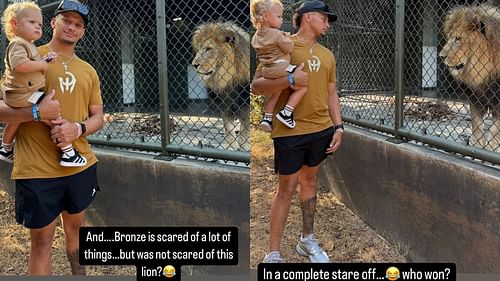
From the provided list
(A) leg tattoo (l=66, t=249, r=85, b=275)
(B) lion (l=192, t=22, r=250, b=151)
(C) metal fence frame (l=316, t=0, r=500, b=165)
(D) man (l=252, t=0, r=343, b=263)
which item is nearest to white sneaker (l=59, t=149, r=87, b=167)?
(A) leg tattoo (l=66, t=249, r=85, b=275)

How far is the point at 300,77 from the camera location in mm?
2004

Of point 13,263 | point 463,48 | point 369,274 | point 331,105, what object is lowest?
point 13,263

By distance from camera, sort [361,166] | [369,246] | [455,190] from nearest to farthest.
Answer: [455,190] → [369,246] → [361,166]

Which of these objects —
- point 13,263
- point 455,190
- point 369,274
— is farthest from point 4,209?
point 455,190

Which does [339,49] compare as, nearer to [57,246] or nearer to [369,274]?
[369,274]

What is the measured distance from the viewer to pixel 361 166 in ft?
10.1

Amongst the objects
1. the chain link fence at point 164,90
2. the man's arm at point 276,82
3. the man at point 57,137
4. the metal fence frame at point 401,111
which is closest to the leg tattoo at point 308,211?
the chain link fence at point 164,90

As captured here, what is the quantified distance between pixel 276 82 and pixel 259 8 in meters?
0.28

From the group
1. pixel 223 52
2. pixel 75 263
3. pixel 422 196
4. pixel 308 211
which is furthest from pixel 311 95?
pixel 223 52

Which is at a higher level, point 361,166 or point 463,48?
point 463,48

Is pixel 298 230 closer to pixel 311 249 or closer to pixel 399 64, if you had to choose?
pixel 311 249

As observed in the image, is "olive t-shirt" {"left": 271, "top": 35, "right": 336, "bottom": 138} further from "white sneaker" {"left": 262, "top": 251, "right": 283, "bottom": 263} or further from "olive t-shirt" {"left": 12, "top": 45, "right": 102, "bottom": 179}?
"olive t-shirt" {"left": 12, "top": 45, "right": 102, "bottom": 179}

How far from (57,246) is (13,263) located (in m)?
0.24

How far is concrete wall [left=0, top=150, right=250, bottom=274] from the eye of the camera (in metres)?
2.55
